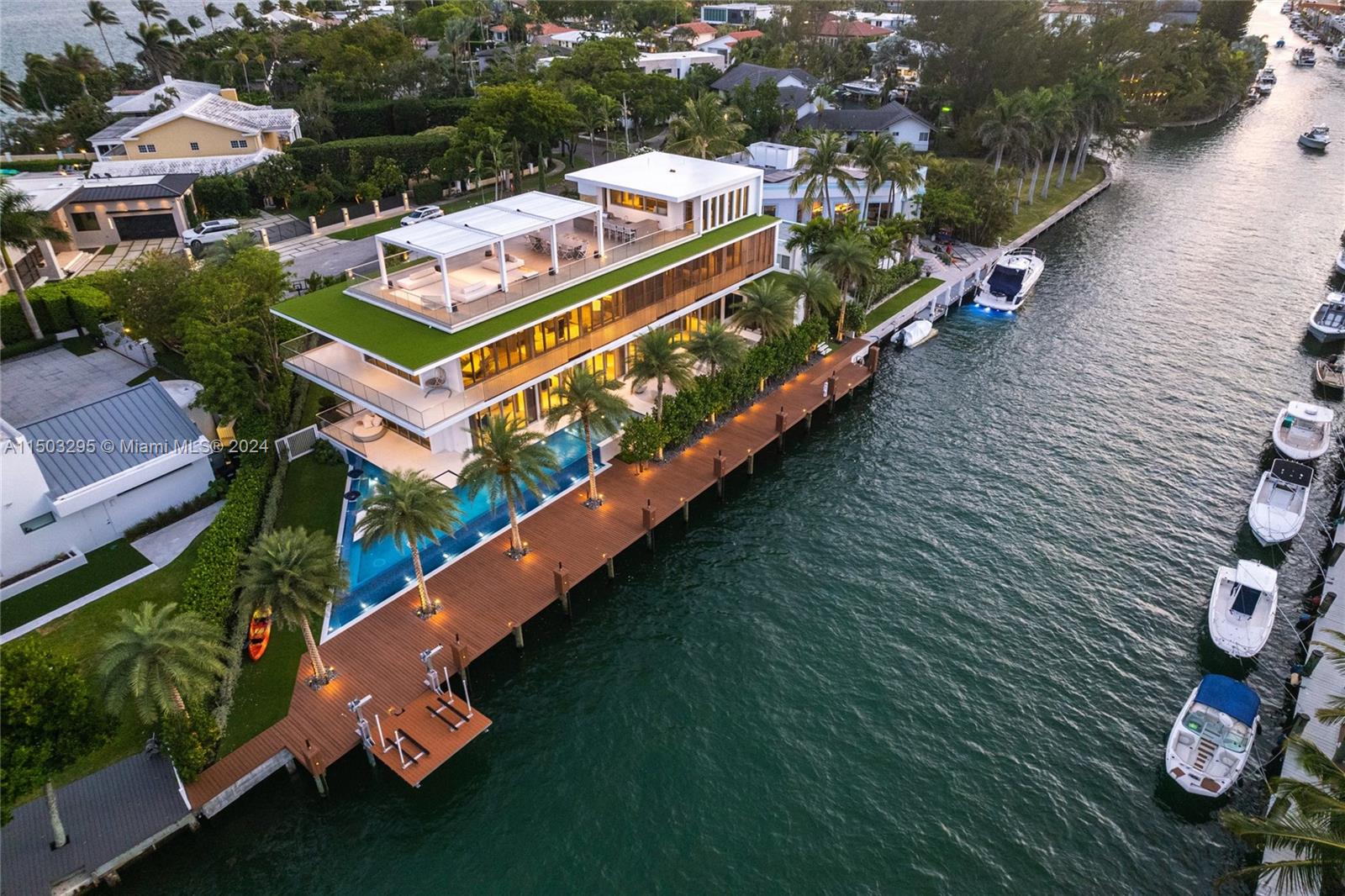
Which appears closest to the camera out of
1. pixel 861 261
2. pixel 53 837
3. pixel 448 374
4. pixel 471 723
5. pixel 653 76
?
pixel 53 837

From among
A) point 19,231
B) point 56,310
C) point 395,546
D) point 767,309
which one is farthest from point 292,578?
point 19,231

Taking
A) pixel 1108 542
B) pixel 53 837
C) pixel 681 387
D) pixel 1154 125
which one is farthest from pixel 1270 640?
pixel 1154 125

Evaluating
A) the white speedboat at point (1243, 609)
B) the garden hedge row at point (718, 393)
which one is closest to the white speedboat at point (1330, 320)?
the white speedboat at point (1243, 609)

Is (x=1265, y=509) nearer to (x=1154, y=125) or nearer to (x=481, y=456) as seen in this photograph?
(x=481, y=456)

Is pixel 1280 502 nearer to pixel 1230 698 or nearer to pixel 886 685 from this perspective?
pixel 1230 698

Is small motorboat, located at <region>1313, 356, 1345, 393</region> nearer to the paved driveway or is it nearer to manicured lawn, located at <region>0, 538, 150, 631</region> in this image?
manicured lawn, located at <region>0, 538, 150, 631</region>

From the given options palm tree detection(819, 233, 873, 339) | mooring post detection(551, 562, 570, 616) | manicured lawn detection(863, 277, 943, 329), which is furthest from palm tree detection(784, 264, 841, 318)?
mooring post detection(551, 562, 570, 616)

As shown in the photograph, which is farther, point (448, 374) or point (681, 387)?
point (681, 387)

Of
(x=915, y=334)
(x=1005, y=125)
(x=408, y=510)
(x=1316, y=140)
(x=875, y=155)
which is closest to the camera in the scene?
(x=408, y=510)
